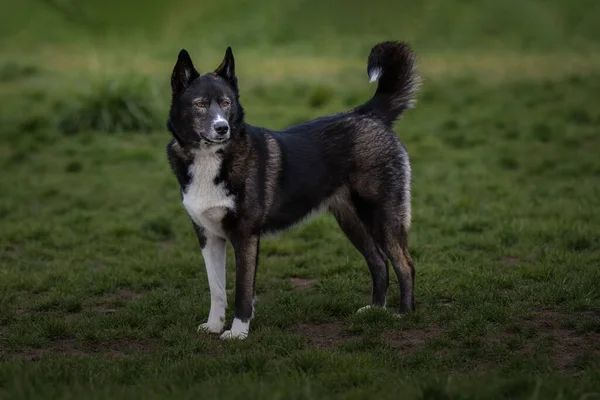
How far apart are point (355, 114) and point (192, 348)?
2407mm

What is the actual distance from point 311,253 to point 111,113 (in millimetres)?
8133

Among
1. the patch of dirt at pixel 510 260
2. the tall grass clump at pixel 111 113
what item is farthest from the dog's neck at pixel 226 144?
the tall grass clump at pixel 111 113

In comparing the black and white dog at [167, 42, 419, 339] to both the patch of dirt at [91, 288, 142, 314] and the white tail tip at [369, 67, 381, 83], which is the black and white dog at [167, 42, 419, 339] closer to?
the white tail tip at [369, 67, 381, 83]

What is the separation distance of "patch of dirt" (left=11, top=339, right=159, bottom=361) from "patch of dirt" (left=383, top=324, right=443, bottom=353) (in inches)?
68.3

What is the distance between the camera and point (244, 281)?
661cm

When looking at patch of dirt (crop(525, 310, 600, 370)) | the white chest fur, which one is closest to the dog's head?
the white chest fur

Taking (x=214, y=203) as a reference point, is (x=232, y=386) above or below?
below

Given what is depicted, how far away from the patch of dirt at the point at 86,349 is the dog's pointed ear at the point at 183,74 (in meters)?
1.91

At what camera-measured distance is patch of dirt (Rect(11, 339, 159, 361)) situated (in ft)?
20.6

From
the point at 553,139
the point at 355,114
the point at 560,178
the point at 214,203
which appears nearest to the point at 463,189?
the point at 560,178

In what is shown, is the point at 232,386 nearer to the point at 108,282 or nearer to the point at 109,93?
the point at 108,282

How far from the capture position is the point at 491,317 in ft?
22.0

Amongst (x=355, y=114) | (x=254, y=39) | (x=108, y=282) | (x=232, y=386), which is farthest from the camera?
(x=254, y=39)

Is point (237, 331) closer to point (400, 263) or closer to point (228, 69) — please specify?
point (400, 263)
